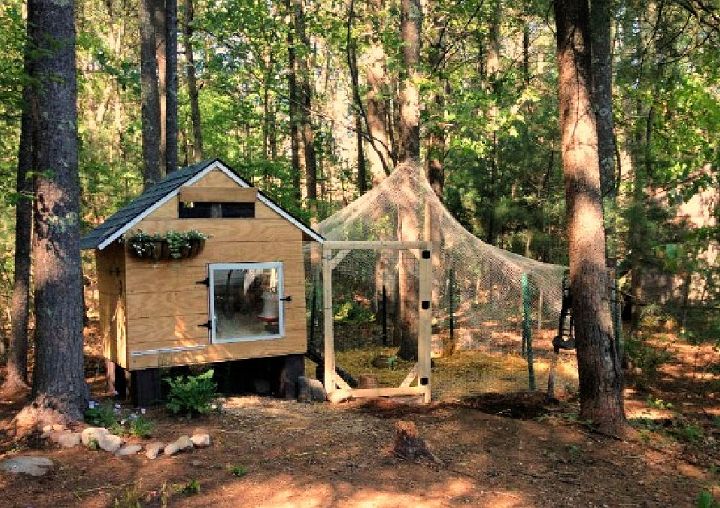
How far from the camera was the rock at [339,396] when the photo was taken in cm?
774

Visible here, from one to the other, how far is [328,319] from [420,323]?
1.19 m

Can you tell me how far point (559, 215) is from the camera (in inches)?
533

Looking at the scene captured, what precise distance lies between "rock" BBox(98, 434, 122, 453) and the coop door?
2.47 meters

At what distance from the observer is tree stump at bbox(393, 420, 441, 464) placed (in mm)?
5137

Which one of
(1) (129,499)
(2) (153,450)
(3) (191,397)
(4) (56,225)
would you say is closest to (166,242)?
(4) (56,225)

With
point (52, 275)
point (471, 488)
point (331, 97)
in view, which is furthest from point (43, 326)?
point (331, 97)

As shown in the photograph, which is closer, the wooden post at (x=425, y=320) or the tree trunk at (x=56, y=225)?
the tree trunk at (x=56, y=225)

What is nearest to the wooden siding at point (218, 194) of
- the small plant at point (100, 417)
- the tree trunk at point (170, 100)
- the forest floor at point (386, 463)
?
the forest floor at point (386, 463)

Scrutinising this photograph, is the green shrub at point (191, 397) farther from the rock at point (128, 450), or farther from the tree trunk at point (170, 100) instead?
the tree trunk at point (170, 100)

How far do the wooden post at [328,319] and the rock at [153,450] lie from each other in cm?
286

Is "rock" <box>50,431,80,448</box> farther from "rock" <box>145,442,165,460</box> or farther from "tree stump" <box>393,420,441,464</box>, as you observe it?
"tree stump" <box>393,420,441,464</box>

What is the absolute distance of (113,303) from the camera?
7672 mm

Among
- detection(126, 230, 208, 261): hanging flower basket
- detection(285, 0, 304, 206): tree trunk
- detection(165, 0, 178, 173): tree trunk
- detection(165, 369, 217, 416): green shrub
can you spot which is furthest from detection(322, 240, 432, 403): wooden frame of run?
detection(285, 0, 304, 206): tree trunk

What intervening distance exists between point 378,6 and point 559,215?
5971 millimetres
